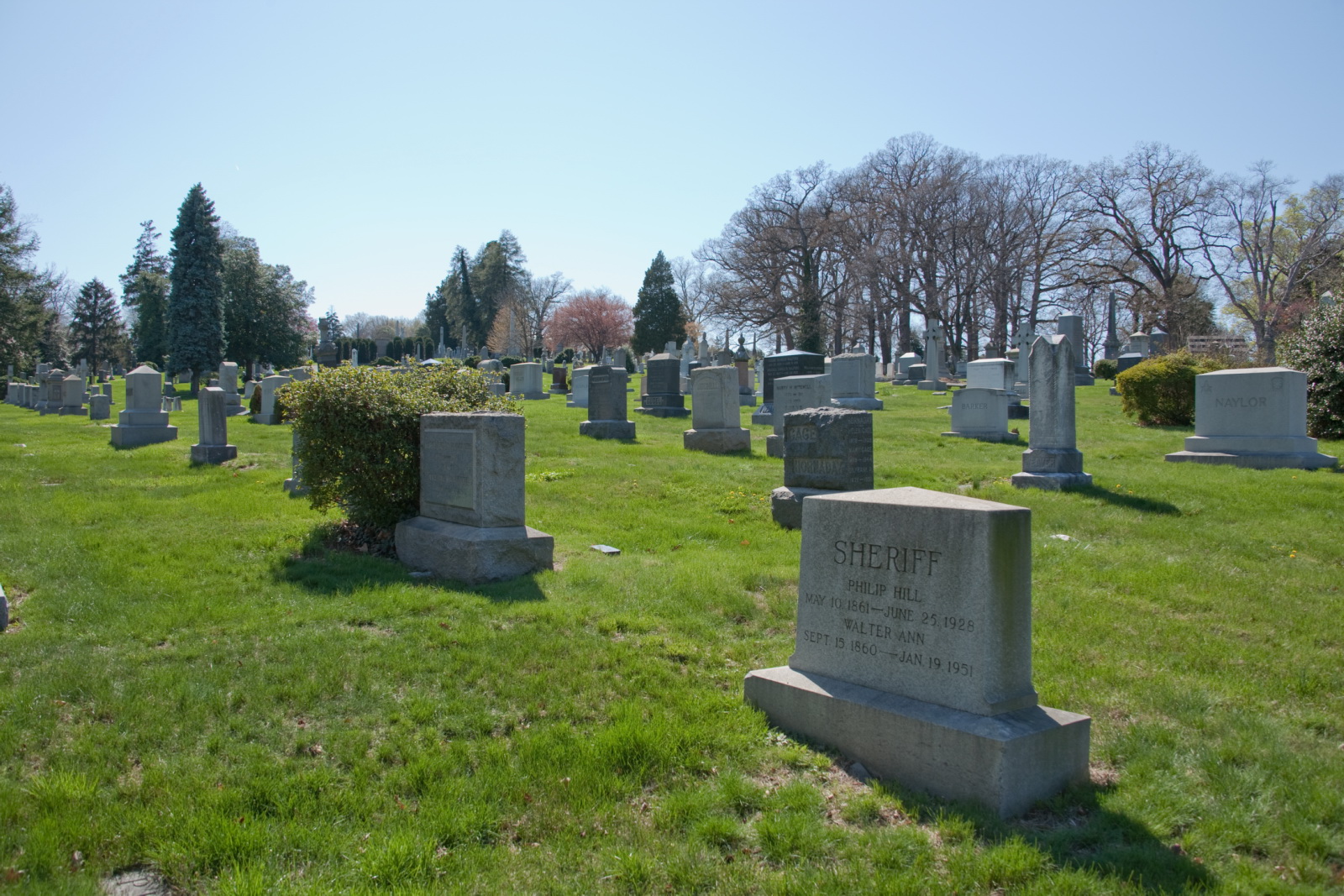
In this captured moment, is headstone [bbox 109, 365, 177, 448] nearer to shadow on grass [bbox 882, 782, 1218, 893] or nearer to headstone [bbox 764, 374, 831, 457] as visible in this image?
headstone [bbox 764, 374, 831, 457]

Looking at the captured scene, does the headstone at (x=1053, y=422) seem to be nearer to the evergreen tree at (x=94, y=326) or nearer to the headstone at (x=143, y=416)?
the headstone at (x=143, y=416)

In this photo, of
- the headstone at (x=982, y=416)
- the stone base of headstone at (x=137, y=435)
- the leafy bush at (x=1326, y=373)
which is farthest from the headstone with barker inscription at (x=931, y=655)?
the stone base of headstone at (x=137, y=435)

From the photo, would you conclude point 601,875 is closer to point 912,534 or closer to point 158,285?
point 912,534

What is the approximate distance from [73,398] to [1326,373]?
122ft

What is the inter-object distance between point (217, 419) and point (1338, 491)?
16.8m

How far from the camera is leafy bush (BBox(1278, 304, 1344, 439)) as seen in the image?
48.7 ft

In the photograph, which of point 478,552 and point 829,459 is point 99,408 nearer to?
point 478,552

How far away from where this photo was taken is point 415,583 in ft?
23.0

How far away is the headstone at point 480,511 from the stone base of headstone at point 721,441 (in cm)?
804

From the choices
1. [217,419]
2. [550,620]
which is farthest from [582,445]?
[550,620]

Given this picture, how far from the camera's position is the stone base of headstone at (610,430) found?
17.3 m

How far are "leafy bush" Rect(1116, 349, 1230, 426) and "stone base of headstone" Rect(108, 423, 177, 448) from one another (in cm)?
2182

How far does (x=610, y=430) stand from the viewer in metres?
17.3

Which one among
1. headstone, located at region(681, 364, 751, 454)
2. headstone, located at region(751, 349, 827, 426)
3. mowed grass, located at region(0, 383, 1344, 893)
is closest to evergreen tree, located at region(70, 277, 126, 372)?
headstone, located at region(751, 349, 827, 426)
